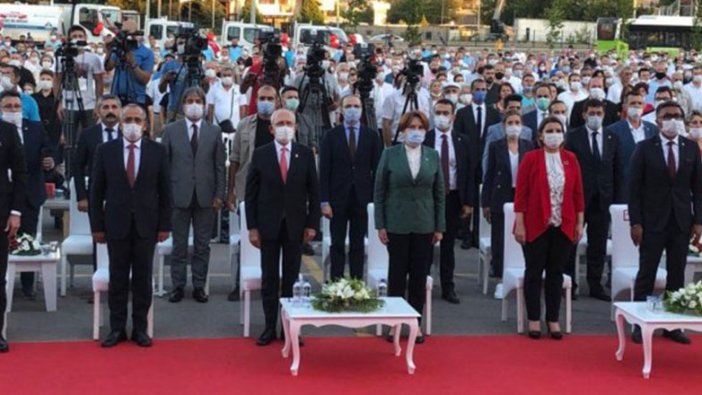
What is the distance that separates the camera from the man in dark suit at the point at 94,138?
12398 millimetres

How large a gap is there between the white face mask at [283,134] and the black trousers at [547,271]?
216 cm

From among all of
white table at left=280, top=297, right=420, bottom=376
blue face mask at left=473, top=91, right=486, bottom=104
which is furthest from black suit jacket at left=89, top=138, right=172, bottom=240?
blue face mask at left=473, top=91, right=486, bottom=104

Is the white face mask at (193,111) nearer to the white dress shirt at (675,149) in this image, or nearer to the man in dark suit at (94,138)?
the man in dark suit at (94,138)

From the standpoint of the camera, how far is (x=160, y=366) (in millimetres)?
10008

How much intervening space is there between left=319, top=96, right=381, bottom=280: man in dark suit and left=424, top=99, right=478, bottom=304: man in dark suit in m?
0.88

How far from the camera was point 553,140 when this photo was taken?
11.0m

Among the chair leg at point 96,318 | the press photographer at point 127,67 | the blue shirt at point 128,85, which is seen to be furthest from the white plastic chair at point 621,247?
the blue shirt at point 128,85

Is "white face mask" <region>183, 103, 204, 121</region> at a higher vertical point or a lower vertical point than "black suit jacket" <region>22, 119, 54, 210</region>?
higher

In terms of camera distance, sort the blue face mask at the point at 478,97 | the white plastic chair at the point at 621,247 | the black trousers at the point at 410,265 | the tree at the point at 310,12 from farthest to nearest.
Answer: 1. the tree at the point at 310,12
2. the blue face mask at the point at 478,97
3. the white plastic chair at the point at 621,247
4. the black trousers at the point at 410,265

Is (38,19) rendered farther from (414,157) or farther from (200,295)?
(414,157)

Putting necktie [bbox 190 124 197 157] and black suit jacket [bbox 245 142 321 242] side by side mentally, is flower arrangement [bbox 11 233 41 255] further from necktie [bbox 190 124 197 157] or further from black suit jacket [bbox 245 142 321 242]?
black suit jacket [bbox 245 142 321 242]

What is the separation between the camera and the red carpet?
945 cm

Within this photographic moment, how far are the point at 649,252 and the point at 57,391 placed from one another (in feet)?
16.4

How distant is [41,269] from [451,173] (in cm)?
409
